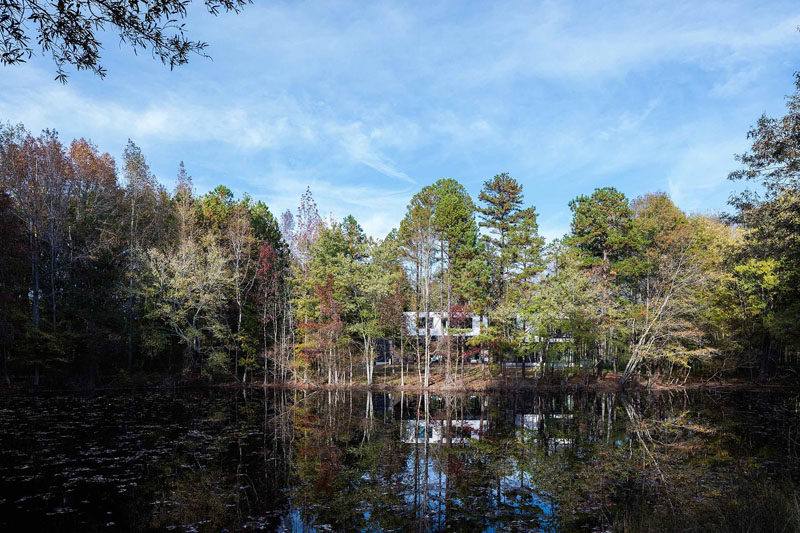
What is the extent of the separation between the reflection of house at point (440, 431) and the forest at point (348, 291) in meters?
11.3

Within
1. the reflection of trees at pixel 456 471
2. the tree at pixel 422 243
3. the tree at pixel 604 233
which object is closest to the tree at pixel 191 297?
the reflection of trees at pixel 456 471

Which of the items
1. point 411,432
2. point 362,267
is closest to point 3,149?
point 362,267

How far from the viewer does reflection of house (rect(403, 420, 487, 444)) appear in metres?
16.7

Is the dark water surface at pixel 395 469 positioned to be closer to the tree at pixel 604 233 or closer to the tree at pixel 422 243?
the tree at pixel 422 243

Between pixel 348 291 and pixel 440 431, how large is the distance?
17.7m

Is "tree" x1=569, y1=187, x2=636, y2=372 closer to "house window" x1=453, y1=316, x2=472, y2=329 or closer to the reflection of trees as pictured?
"house window" x1=453, y1=316, x2=472, y2=329

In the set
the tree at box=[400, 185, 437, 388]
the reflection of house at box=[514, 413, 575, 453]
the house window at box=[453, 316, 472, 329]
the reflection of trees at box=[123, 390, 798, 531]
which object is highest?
the tree at box=[400, 185, 437, 388]

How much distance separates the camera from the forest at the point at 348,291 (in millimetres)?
31422

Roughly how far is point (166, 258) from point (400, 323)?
1925 cm

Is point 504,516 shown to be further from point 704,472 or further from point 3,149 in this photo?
point 3,149

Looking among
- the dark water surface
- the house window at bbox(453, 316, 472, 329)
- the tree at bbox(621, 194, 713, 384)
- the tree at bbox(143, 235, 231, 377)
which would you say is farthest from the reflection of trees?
the tree at bbox(143, 235, 231, 377)

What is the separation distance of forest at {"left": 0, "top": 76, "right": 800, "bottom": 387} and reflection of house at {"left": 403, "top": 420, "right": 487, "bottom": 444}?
37.0ft

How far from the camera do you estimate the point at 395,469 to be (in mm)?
12500

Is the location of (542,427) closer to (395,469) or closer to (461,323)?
(395,469)
